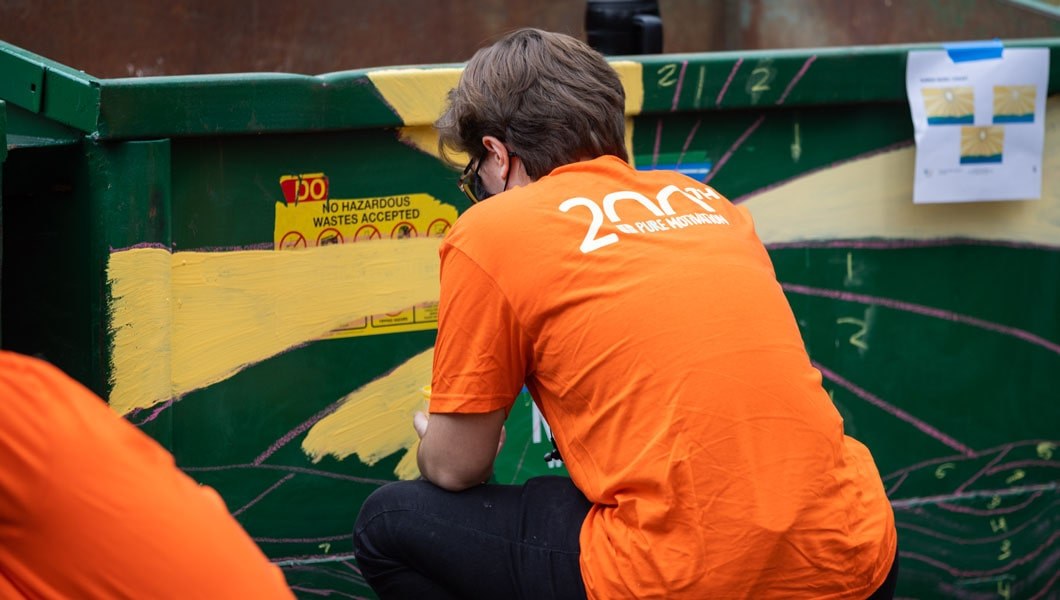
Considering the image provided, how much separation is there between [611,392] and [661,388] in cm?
8

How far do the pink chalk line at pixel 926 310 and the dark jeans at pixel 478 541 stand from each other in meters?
1.16

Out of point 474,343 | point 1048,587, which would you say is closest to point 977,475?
point 1048,587

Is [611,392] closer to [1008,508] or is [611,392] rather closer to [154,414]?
[154,414]

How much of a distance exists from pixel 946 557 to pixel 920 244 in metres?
0.78

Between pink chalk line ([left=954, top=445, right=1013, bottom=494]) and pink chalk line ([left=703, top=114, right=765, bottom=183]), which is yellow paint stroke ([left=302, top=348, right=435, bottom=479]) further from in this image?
pink chalk line ([left=954, top=445, right=1013, bottom=494])

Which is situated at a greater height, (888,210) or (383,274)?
(888,210)

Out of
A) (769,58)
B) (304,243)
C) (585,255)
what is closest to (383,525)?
(585,255)

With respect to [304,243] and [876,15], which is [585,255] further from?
[876,15]

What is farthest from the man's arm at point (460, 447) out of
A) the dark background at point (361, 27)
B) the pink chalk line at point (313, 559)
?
the dark background at point (361, 27)

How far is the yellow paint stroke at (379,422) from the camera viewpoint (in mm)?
2912

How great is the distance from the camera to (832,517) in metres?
2.00

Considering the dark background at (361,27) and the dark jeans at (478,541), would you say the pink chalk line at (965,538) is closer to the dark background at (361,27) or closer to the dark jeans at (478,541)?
the dark jeans at (478,541)

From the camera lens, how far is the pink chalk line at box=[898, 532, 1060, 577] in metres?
3.41

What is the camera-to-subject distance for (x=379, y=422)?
2.96 meters
